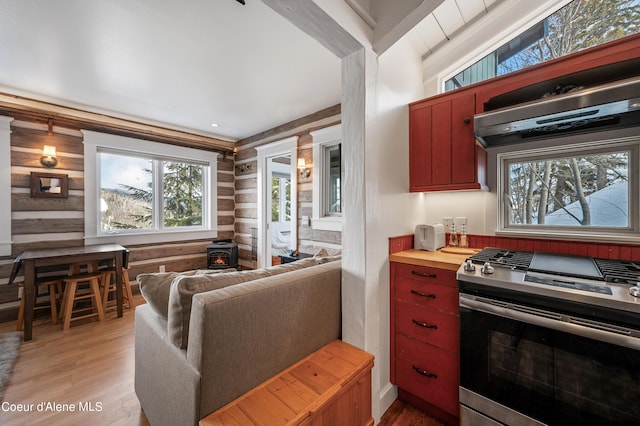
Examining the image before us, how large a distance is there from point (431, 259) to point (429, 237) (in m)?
0.36

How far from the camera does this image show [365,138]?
1.44 meters

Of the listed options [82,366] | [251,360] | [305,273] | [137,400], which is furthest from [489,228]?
[82,366]

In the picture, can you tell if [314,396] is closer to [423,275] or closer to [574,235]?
[423,275]

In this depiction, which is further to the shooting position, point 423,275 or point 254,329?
point 423,275

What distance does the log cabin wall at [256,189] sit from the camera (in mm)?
3330

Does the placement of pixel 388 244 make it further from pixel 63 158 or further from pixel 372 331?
pixel 63 158

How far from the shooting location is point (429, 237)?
1840 millimetres

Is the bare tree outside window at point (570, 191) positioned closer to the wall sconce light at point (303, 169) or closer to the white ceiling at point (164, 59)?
the white ceiling at point (164, 59)

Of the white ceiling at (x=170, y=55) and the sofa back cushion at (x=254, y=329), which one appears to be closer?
the sofa back cushion at (x=254, y=329)

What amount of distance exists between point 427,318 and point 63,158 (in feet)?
15.0

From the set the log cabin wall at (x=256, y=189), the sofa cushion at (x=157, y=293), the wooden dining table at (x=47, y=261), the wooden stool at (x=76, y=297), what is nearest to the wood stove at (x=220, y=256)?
the log cabin wall at (x=256, y=189)

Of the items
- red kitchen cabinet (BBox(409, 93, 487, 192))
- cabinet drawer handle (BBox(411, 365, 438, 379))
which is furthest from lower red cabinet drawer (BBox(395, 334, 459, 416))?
red kitchen cabinet (BBox(409, 93, 487, 192))

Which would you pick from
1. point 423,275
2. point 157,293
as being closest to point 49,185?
point 157,293

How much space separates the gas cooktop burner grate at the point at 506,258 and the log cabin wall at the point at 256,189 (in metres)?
1.75
